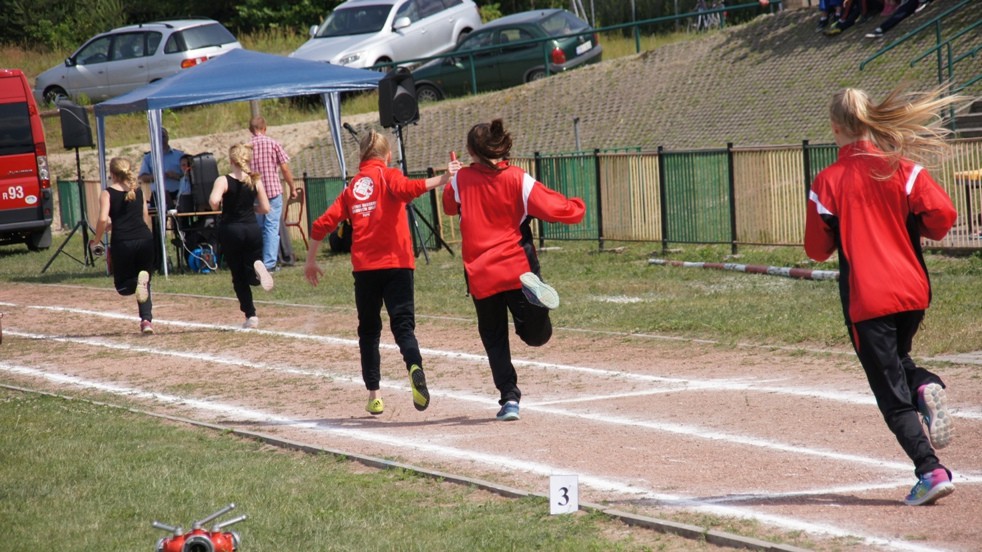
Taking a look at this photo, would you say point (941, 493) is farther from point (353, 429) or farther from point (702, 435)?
point (353, 429)

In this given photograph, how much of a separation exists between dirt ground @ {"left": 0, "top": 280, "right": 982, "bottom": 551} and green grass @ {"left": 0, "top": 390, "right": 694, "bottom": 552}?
0.41m

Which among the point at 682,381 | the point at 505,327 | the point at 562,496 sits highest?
the point at 505,327

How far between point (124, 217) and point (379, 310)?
237 inches

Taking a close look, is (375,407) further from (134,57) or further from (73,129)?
(134,57)

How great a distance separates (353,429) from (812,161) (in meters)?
9.76

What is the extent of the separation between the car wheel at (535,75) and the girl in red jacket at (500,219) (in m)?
23.4

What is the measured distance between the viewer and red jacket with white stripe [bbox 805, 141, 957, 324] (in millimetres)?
5973

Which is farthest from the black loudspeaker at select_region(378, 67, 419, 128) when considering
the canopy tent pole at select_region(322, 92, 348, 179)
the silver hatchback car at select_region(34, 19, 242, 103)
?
the silver hatchback car at select_region(34, 19, 242, 103)

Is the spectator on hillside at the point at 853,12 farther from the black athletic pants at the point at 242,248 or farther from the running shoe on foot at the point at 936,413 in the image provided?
the running shoe on foot at the point at 936,413

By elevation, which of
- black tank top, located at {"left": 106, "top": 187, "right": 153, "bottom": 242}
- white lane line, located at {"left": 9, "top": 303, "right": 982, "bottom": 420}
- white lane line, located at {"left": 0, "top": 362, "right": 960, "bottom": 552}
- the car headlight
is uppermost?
the car headlight

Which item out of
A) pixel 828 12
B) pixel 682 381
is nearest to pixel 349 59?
pixel 828 12

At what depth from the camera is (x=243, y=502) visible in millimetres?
6711

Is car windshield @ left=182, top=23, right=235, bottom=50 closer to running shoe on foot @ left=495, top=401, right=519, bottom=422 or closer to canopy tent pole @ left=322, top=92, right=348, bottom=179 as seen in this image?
canopy tent pole @ left=322, top=92, right=348, bottom=179

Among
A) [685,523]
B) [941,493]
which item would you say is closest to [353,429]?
[685,523]
